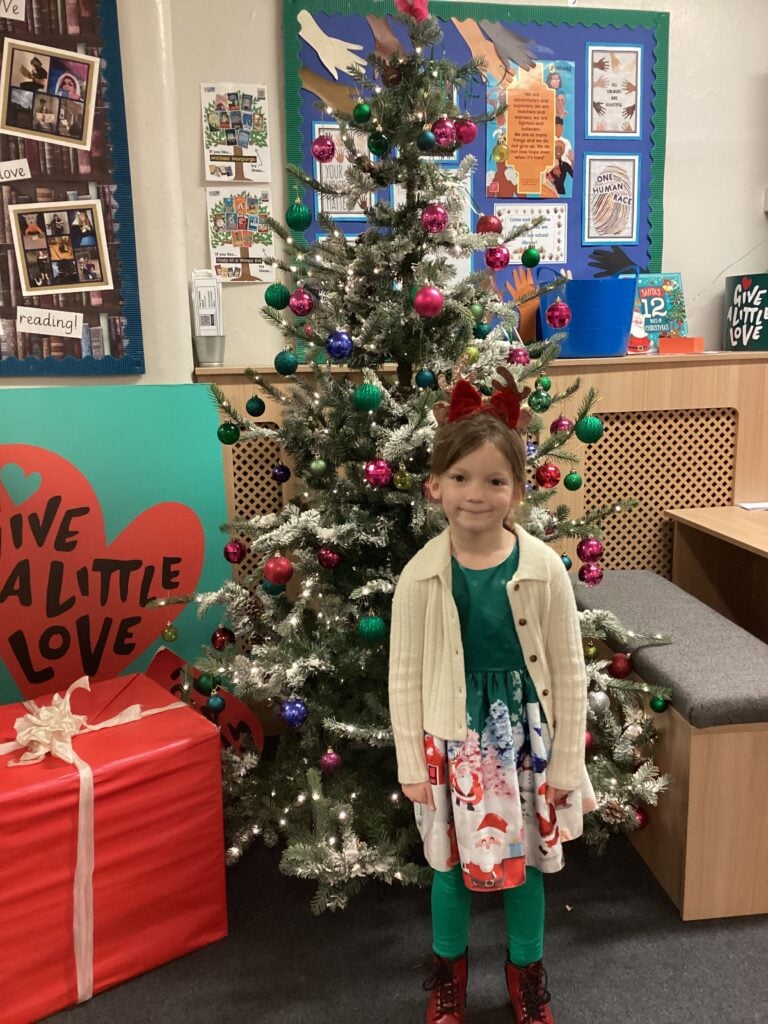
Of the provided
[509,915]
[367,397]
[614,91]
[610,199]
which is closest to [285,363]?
[367,397]

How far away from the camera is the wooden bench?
1723 mm

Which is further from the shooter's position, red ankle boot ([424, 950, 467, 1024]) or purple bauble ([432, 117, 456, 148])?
purple bauble ([432, 117, 456, 148])

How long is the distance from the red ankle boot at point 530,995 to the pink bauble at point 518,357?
1.24 meters

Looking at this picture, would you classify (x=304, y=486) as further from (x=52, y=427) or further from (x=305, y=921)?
(x=305, y=921)

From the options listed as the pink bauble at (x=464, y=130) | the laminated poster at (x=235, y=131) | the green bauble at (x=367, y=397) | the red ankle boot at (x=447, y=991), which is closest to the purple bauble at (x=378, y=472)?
the green bauble at (x=367, y=397)

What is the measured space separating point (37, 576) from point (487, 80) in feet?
6.69

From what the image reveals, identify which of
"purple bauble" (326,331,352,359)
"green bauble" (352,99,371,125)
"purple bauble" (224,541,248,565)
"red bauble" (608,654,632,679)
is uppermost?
"green bauble" (352,99,371,125)

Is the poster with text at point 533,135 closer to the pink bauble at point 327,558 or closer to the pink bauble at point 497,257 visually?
the pink bauble at point 497,257

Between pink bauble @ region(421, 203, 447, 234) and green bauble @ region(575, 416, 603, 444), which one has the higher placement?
pink bauble @ region(421, 203, 447, 234)

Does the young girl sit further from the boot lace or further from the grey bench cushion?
the grey bench cushion

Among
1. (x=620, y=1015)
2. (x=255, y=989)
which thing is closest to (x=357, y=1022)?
(x=255, y=989)

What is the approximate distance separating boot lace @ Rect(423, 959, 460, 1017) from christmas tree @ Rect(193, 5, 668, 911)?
0.74 feet

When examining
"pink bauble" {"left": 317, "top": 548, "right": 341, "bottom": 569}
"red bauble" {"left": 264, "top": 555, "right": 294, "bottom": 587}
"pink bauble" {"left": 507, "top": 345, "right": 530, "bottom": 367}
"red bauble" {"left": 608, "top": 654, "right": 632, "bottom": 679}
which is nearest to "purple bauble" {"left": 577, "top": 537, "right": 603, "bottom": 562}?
"red bauble" {"left": 608, "top": 654, "right": 632, "bottom": 679}

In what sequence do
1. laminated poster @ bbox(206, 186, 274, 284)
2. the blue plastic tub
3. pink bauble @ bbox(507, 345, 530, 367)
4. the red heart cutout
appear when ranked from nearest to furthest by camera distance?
1. pink bauble @ bbox(507, 345, 530, 367)
2. the red heart cutout
3. the blue plastic tub
4. laminated poster @ bbox(206, 186, 274, 284)
